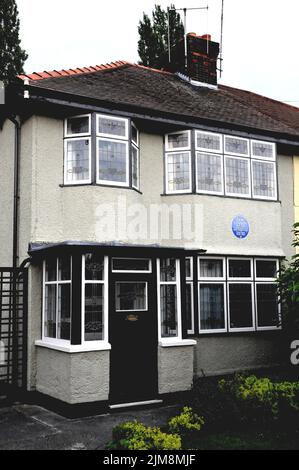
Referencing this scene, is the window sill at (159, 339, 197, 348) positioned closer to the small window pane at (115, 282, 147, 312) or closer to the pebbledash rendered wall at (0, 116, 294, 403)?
the pebbledash rendered wall at (0, 116, 294, 403)

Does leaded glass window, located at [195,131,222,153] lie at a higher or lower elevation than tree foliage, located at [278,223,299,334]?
higher

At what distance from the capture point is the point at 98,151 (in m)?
10.6

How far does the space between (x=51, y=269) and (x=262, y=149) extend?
641 centimetres

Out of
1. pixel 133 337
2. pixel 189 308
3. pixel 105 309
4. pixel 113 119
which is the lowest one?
pixel 133 337

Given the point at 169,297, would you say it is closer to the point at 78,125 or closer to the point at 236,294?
the point at 236,294

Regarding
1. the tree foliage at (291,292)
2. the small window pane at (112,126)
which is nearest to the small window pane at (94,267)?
the small window pane at (112,126)

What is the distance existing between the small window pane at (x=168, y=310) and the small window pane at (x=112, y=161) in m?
2.57

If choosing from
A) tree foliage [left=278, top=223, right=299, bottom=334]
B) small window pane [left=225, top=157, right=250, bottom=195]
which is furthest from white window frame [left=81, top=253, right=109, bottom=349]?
small window pane [left=225, top=157, right=250, bottom=195]

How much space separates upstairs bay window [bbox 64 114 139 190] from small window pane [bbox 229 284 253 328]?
12.1 ft

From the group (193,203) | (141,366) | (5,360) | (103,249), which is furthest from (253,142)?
(5,360)

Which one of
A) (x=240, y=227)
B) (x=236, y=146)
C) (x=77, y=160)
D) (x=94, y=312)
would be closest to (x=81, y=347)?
(x=94, y=312)

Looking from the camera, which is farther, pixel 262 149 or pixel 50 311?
pixel 262 149

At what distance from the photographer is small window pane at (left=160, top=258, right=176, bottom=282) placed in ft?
33.7
